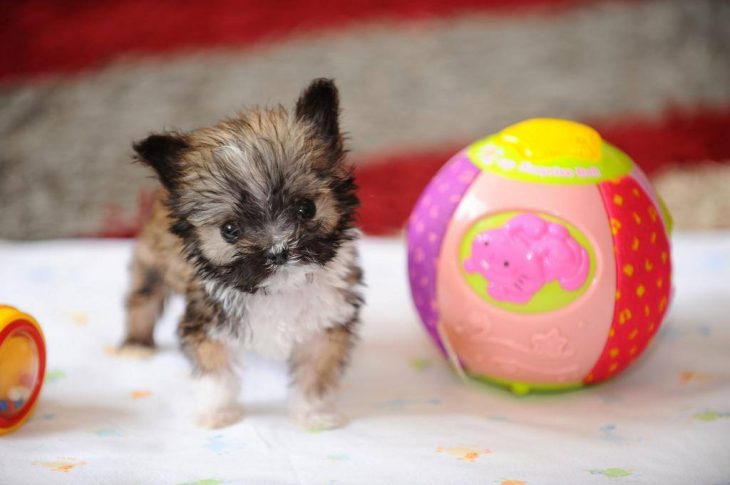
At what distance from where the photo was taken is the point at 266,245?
1.76m

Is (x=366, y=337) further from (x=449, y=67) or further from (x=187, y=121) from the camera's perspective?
(x=449, y=67)

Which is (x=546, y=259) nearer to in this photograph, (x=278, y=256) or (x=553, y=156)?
(x=553, y=156)

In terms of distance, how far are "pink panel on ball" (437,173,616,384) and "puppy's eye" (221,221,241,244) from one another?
546 millimetres

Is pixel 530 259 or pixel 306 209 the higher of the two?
pixel 306 209

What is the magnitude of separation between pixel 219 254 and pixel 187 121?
237cm

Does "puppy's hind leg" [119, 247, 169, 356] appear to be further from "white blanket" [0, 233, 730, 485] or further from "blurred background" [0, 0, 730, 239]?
"blurred background" [0, 0, 730, 239]

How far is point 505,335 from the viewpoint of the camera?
2.02m

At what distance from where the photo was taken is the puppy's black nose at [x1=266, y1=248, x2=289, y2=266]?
1744mm

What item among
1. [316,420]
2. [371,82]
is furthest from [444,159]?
[316,420]

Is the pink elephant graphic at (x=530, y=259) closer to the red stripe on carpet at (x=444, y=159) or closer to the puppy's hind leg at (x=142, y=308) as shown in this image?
the puppy's hind leg at (x=142, y=308)

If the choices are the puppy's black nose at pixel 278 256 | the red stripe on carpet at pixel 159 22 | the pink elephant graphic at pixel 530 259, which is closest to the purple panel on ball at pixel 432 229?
the pink elephant graphic at pixel 530 259

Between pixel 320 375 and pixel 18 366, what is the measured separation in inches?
27.4

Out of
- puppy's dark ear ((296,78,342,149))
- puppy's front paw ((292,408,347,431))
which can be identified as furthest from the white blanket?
puppy's dark ear ((296,78,342,149))

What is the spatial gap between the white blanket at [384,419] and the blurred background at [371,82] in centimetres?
85
